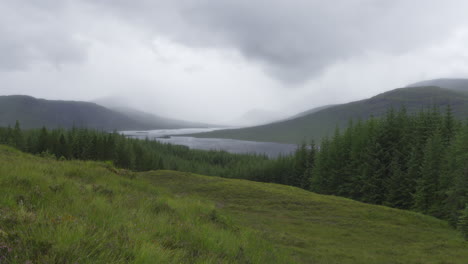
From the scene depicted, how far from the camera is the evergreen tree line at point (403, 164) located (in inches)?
1310

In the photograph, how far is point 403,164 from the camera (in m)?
47.6

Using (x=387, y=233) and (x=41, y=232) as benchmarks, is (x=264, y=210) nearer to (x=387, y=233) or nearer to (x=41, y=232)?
(x=387, y=233)

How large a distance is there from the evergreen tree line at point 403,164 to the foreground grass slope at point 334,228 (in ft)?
33.6

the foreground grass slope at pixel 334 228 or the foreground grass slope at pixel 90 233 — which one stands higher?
the foreground grass slope at pixel 90 233

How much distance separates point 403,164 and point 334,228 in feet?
122

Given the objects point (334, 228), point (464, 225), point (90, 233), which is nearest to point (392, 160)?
point (464, 225)

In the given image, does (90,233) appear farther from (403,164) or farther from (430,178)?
(403,164)

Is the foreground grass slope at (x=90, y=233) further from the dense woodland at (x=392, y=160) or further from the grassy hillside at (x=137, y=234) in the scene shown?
the dense woodland at (x=392, y=160)

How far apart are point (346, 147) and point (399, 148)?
11.3 meters

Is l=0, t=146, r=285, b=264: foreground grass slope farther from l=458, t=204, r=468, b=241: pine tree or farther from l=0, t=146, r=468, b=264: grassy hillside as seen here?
l=458, t=204, r=468, b=241: pine tree

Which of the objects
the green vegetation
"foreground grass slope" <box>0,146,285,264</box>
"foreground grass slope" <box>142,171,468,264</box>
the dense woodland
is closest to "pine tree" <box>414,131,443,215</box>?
the dense woodland

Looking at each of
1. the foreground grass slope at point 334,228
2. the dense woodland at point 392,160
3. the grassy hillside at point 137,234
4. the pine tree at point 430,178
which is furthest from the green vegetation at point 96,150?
the grassy hillside at point 137,234

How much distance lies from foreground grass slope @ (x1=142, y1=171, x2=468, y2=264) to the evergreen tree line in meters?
10.3

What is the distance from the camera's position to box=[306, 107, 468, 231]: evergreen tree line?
109ft
